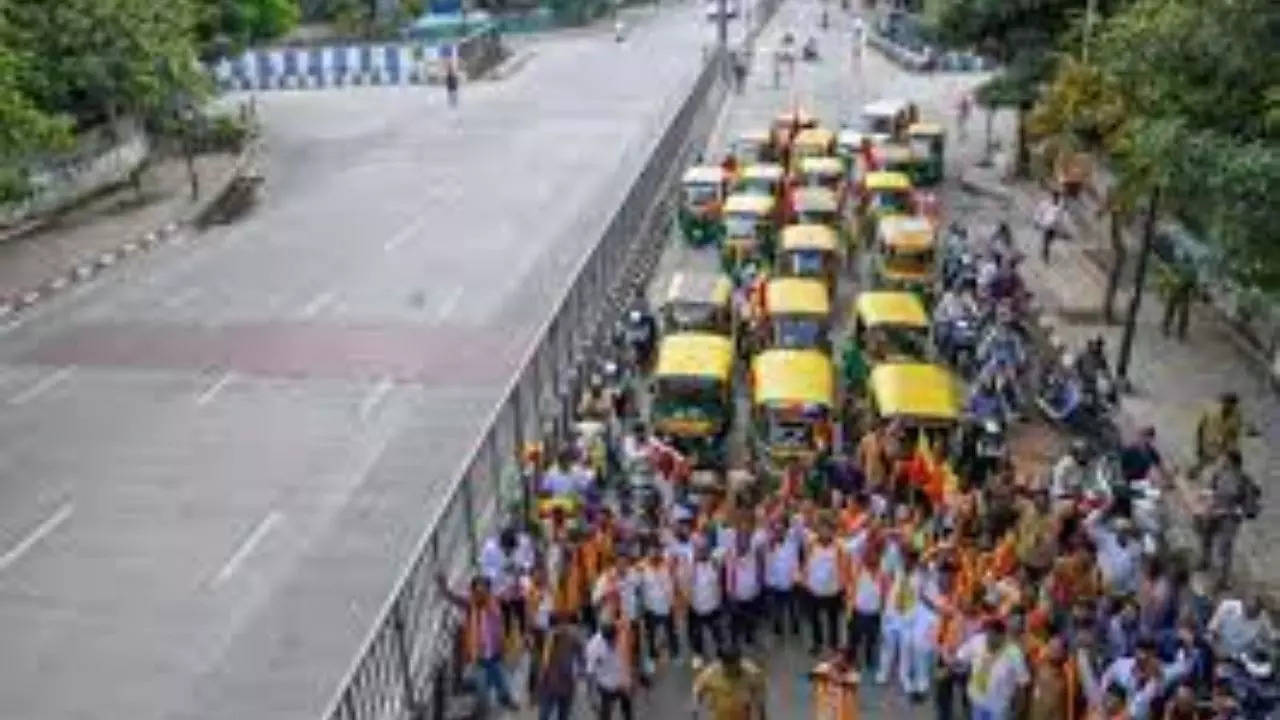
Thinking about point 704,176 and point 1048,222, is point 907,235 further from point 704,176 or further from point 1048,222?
point 704,176

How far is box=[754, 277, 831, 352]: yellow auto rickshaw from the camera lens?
2412cm

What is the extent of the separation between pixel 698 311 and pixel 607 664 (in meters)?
10.8

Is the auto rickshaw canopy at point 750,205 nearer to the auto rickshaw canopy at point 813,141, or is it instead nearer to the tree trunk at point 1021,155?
the auto rickshaw canopy at point 813,141

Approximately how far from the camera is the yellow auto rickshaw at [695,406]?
21438 millimetres

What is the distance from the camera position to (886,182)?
33.6 meters

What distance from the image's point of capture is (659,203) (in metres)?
34.3

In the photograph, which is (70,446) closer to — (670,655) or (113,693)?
(113,693)

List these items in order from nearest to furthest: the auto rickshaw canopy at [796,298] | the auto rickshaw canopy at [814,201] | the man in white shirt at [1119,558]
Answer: the man in white shirt at [1119,558], the auto rickshaw canopy at [796,298], the auto rickshaw canopy at [814,201]

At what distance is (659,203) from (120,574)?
17.2m

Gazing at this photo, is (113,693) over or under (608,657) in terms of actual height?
under

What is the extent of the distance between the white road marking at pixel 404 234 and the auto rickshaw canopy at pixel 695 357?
13.6 m

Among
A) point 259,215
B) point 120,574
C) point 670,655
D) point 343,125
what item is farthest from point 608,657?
point 343,125

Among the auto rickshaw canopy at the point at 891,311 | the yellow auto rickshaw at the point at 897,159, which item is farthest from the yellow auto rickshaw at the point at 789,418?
the yellow auto rickshaw at the point at 897,159

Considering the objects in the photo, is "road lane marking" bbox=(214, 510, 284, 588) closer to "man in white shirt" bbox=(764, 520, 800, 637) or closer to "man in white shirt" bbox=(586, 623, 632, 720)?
"man in white shirt" bbox=(586, 623, 632, 720)
